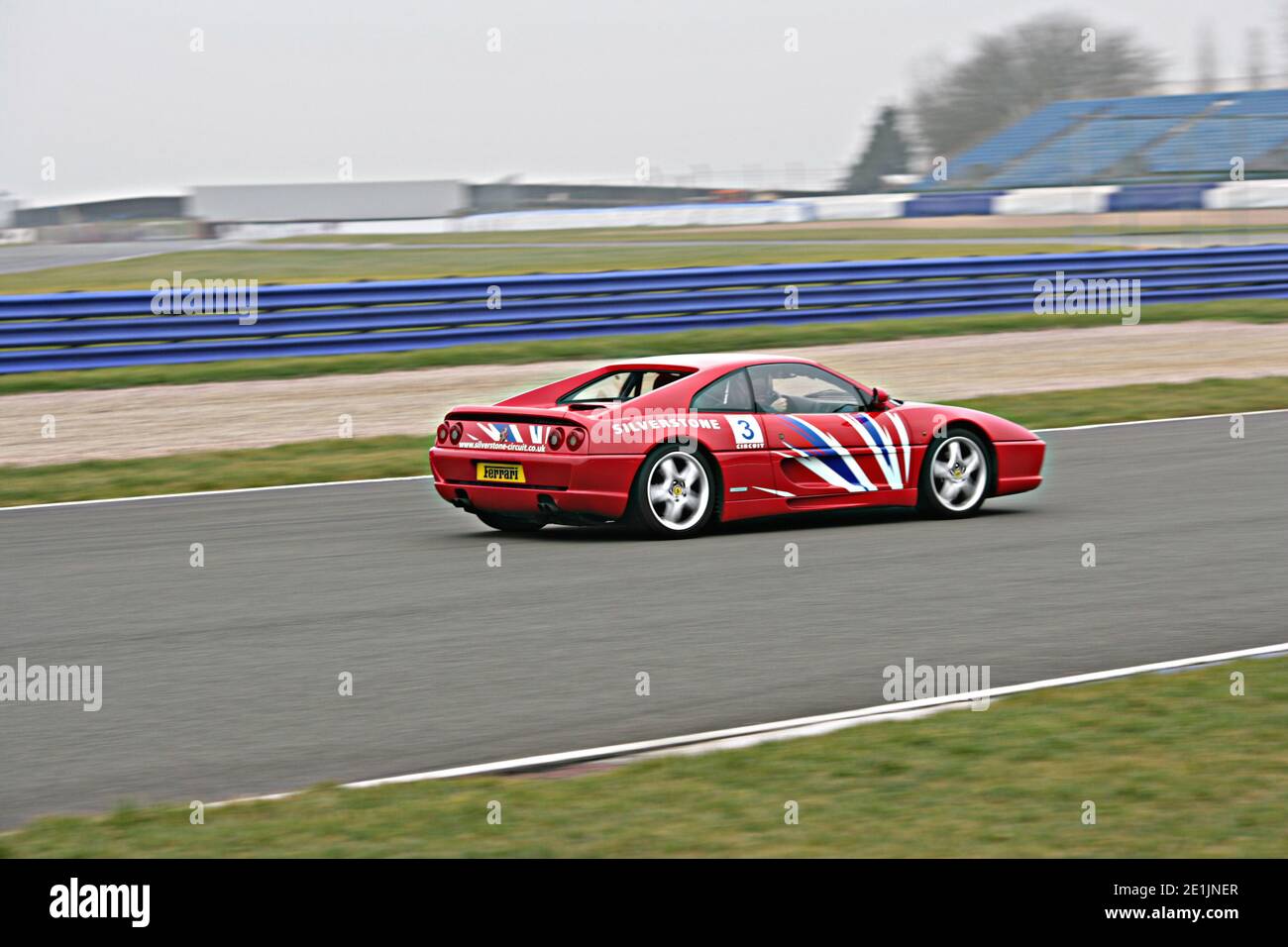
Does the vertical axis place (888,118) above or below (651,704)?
above

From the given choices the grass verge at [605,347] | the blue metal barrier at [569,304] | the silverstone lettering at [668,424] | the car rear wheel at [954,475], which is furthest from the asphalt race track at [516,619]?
the blue metal barrier at [569,304]

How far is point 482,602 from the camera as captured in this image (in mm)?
8914

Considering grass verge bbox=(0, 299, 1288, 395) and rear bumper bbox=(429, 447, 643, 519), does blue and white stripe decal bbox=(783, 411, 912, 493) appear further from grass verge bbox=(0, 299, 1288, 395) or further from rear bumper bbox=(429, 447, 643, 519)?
grass verge bbox=(0, 299, 1288, 395)

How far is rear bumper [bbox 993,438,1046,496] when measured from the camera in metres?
11.7

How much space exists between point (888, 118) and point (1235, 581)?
115083 millimetres

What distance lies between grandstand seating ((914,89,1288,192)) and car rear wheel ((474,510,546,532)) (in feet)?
155

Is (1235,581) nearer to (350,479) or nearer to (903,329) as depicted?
(350,479)

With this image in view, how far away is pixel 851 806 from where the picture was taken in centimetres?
529

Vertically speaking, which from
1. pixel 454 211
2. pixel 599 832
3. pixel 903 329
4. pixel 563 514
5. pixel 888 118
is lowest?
pixel 599 832

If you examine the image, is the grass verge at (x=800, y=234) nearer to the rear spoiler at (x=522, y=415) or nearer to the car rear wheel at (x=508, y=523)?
the car rear wheel at (x=508, y=523)

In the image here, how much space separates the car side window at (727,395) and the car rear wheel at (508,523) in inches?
53.3

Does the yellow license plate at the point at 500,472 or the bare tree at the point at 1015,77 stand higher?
the bare tree at the point at 1015,77

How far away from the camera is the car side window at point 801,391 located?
36.4ft

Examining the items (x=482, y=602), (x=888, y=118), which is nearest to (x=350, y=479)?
(x=482, y=602)
